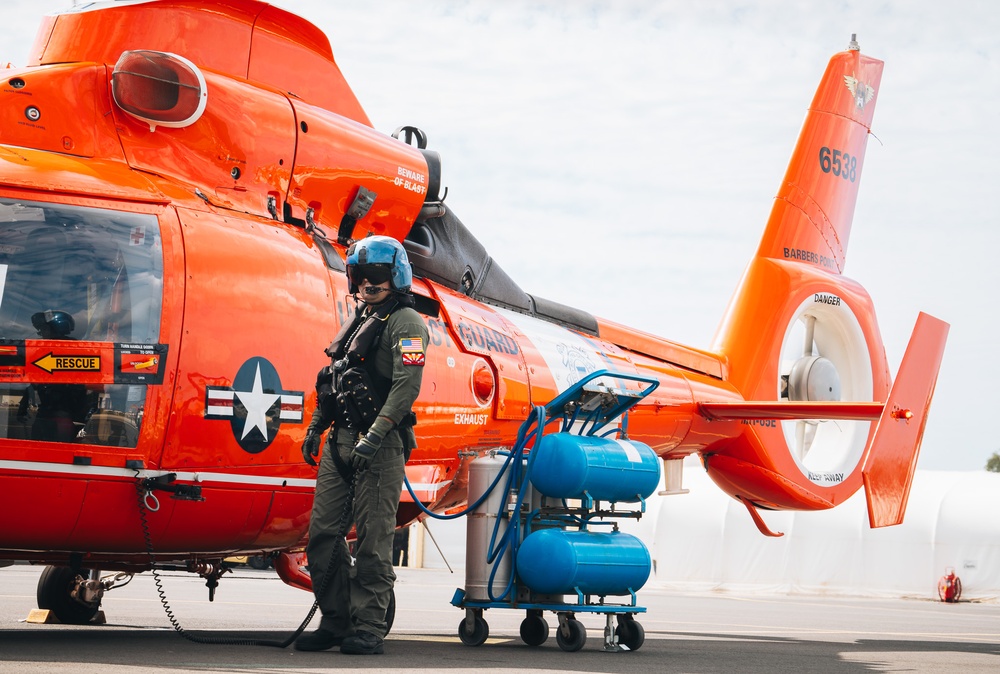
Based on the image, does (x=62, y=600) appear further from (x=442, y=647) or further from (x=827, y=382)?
(x=827, y=382)

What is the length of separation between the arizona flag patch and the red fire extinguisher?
22568 millimetres

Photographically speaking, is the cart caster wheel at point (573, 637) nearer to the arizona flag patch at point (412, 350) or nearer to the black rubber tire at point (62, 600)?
the arizona flag patch at point (412, 350)

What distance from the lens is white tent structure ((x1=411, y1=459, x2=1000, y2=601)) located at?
26312 millimetres

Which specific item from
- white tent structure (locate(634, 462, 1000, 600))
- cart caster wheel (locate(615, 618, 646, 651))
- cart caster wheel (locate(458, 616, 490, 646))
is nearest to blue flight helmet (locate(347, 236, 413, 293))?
cart caster wheel (locate(458, 616, 490, 646))

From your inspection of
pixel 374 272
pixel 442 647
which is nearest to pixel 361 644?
pixel 442 647

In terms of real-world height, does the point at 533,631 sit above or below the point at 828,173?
below

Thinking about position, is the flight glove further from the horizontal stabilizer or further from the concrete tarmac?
the horizontal stabilizer

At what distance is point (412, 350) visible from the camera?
6105mm

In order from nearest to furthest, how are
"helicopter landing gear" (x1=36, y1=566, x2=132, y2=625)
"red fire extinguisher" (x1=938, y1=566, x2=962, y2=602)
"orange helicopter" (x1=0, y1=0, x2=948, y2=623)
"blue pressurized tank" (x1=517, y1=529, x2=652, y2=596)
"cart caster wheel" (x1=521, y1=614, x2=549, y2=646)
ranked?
1. "orange helicopter" (x1=0, y1=0, x2=948, y2=623)
2. "blue pressurized tank" (x1=517, y1=529, x2=652, y2=596)
3. "cart caster wheel" (x1=521, y1=614, x2=549, y2=646)
4. "helicopter landing gear" (x1=36, y1=566, x2=132, y2=625)
5. "red fire extinguisher" (x1=938, y1=566, x2=962, y2=602)

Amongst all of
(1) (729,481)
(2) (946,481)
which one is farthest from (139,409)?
(2) (946,481)

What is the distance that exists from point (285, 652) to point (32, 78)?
11.1ft

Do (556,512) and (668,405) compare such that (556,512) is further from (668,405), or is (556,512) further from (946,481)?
(946,481)

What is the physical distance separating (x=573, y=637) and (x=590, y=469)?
98 cm

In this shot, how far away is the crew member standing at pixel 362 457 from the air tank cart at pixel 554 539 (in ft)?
3.26
